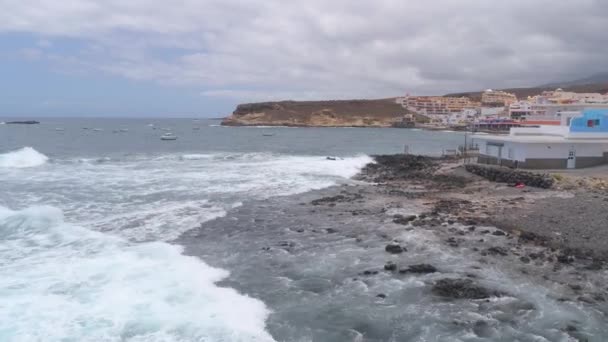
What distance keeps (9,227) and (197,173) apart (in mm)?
17213

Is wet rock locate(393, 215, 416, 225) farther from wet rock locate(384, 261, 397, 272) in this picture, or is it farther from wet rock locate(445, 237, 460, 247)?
wet rock locate(384, 261, 397, 272)

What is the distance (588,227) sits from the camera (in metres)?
15.5

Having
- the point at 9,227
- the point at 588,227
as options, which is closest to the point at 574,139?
the point at 588,227

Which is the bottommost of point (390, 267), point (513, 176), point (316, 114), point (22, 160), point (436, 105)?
point (390, 267)

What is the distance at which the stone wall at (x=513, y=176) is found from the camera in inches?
955

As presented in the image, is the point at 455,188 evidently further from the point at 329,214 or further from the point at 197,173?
the point at 197,173

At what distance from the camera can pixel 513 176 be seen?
84.6 ft

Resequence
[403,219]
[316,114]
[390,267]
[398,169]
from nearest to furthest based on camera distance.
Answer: [390,267]
[403,219]
[398,169]
[316,114]

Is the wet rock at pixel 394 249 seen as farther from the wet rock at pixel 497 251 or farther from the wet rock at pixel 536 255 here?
the wet rock at pixel 536 255

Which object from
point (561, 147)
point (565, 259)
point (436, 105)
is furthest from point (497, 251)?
point (436, 105)

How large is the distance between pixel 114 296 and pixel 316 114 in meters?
153

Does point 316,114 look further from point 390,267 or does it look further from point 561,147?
point 390,267

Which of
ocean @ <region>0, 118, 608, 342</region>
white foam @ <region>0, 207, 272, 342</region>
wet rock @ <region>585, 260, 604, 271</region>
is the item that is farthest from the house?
white foam @ <region>0, 207, 272, 342</region>

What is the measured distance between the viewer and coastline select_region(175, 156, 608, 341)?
9.81 meters
